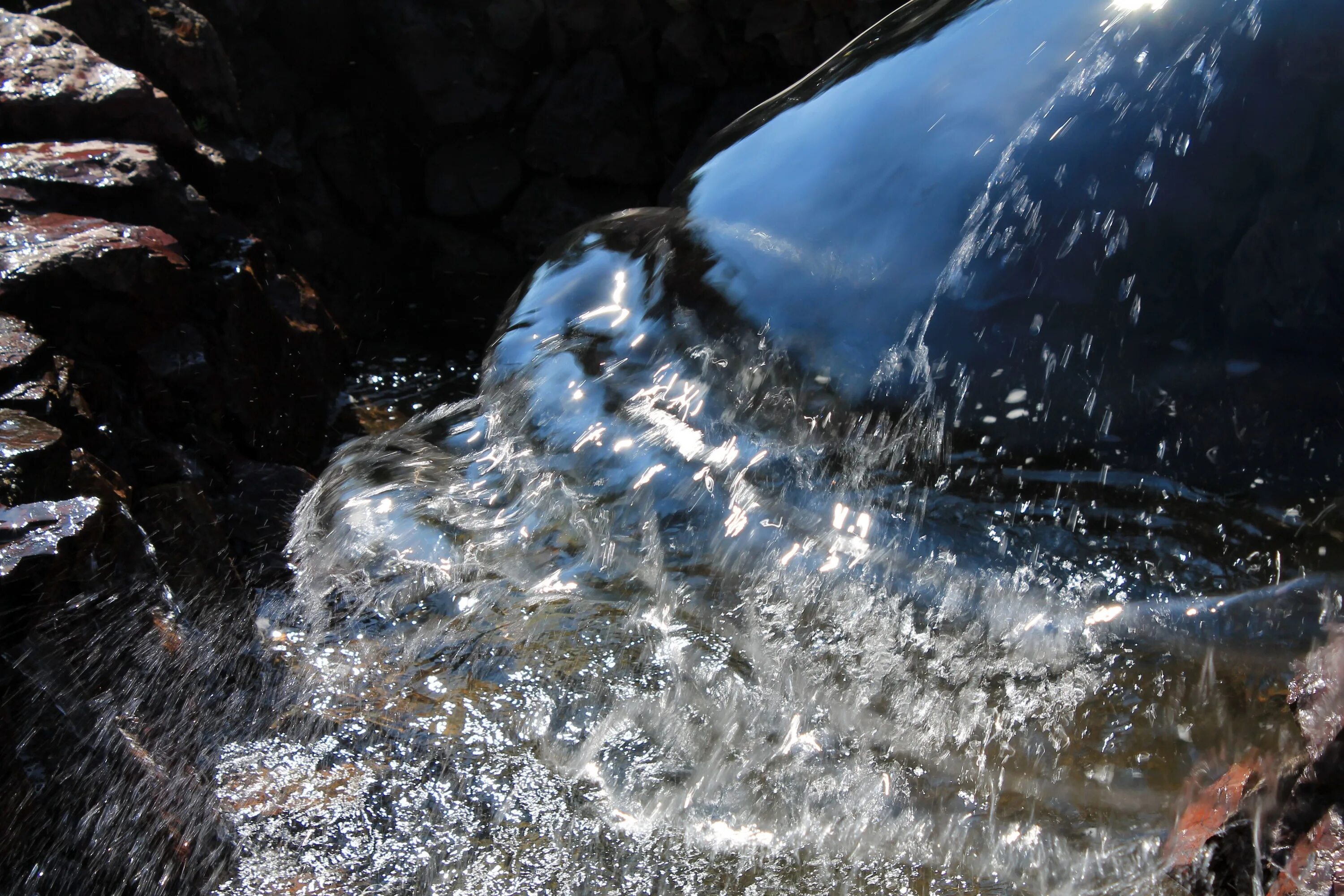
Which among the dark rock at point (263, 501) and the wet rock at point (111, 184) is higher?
the wet rock at point (111, 184)

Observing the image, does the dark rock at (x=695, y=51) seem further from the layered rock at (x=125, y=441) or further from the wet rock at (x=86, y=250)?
the wet rock at (x=86, y=250)

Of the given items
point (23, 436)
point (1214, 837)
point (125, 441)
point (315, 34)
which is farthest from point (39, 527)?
point (315, 34)

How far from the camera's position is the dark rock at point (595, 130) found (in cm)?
728

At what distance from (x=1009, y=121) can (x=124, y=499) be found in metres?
2.80

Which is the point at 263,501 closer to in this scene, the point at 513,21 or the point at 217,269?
the point at 217,269

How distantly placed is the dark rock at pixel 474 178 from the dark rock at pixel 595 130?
30 cm

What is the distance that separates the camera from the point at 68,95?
4.53 m

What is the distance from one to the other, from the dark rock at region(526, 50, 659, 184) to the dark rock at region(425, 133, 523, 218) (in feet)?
0.97

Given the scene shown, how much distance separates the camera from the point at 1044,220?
1928 millimetres

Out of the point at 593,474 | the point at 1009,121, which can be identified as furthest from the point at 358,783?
the point at 1009,121

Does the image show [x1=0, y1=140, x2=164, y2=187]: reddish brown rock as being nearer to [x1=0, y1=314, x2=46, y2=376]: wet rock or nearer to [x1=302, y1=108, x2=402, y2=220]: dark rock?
[x1=0, y1=314, x2=46, y2=376]: wet rock

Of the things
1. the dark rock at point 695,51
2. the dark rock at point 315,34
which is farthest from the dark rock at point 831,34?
the dark rock at point 315,34

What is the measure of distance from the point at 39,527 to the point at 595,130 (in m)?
5.88

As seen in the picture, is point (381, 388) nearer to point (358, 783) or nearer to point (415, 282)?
point (415, 282)
